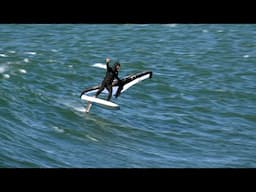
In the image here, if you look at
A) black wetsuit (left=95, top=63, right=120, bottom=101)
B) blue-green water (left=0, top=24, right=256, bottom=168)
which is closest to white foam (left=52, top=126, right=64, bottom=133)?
blue-green water (left=0, top=24, right=256, bottom=168)

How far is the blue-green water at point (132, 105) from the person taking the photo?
21328 millimetres

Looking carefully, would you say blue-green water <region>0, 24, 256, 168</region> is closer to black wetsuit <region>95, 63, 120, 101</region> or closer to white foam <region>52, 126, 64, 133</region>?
white foam <region>52, 126, 64, 133</region>

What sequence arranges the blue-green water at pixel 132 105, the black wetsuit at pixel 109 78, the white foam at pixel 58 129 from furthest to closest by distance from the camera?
the white foam at pixel 58 129 → the black wetsuit at pixel 109 78 → the blue-green water at pixel 132 105

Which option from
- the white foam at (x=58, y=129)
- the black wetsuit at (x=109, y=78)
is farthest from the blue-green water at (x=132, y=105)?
the black wetsuit at (x=109, y=78)

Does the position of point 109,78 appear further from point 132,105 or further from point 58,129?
point 132,105

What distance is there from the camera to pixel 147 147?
74.7 feet

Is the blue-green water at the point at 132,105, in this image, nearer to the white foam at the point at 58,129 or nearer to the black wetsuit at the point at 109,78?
the white foam at the point at 58,129

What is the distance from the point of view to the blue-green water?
21328 millimetres

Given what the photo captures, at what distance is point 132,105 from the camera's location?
29.6 meters

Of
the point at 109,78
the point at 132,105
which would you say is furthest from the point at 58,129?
the point at 132,105

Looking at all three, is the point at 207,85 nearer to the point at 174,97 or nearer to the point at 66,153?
the point at 174,97

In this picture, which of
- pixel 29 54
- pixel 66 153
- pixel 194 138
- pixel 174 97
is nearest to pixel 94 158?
pixel 66 153
